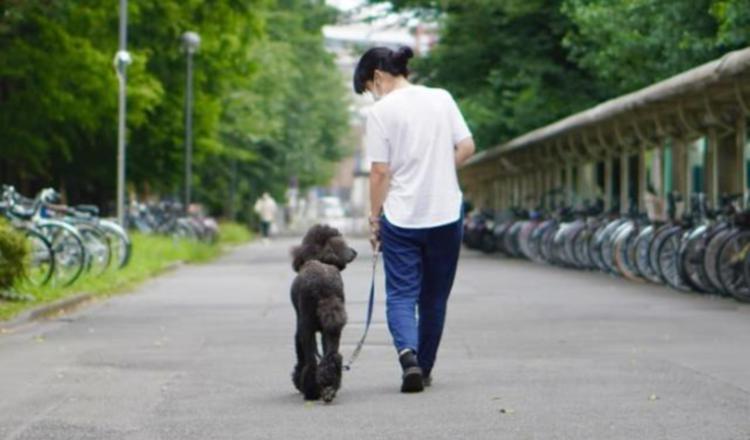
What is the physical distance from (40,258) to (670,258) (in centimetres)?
735

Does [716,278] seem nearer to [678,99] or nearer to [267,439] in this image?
[678,99]

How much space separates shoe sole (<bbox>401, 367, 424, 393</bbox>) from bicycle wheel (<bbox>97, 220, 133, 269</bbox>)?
16.8 m

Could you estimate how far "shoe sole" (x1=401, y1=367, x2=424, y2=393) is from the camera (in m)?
10.0

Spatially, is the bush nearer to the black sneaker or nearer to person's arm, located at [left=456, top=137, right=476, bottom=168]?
person's arm, located at [left=456, top=137, right=476, bottom=168]

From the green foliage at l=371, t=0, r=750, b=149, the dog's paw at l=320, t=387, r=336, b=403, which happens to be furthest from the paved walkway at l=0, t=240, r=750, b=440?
the green foliage at l=371, t=0, r=750, b=149

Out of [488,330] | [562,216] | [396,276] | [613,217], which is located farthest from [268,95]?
[396,276]

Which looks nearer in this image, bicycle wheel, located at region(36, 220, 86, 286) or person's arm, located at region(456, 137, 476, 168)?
person's arm, located at region(456, 137, 476, 168)

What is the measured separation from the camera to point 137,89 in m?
36.3

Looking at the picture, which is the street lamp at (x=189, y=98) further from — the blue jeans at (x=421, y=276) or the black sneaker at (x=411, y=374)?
the black sneaker at (x=411, y=374)

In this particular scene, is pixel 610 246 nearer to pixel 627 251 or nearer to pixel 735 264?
pixel 627 251

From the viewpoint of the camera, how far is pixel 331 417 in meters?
9.06

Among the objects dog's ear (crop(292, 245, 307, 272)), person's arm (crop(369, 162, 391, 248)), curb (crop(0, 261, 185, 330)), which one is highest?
person's arm (crop(369, 162, 391, 248))

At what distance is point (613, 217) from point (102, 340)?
15.3 metres

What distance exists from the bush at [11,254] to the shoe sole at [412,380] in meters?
8.58
